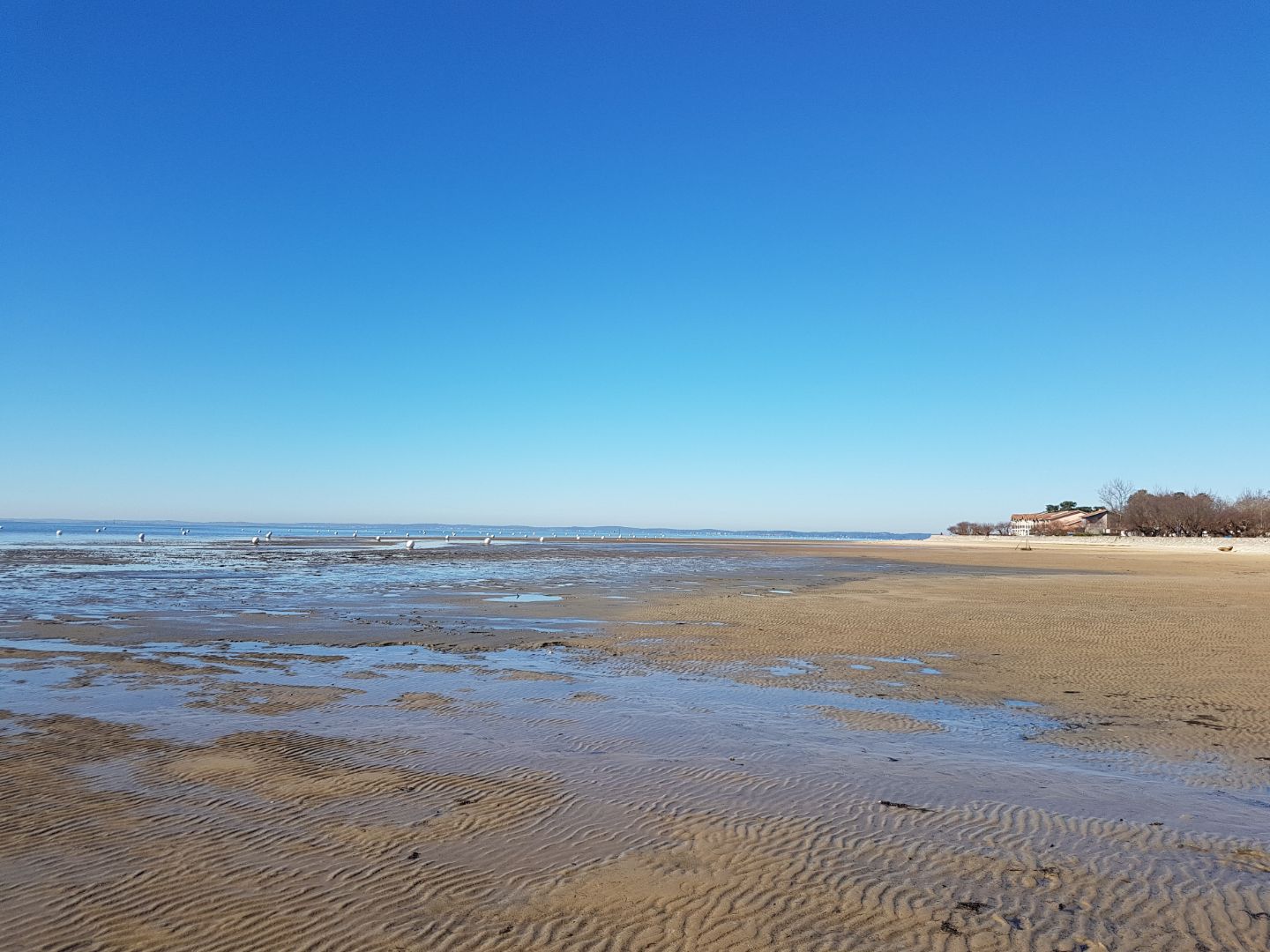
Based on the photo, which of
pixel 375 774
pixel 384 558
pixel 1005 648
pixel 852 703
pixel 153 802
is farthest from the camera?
pixel 384 558

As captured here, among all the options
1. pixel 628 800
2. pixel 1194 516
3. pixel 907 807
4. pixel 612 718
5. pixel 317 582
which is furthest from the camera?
pixel 1194 516

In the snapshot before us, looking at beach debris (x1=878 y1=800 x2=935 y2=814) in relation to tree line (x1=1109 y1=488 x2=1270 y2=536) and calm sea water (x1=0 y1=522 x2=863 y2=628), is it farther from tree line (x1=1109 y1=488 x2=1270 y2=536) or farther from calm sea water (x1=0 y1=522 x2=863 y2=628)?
tree line (x1=1109 y1=488 x2=1270 y2=536)

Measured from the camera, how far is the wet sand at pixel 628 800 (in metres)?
4.38

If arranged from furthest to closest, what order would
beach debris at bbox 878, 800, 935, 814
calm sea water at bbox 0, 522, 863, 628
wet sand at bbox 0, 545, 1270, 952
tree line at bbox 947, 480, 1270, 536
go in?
tree line at bbox 947, 480, 1270, 536
calm sea water at bbox 0, 522, 863, 628
beach debris at bbox 878, 800, 935, 814
wet sand at bbox 0, 545, 1270, 952

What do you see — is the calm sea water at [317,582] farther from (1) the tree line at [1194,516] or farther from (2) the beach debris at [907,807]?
(1) the tree line at [1194,516]

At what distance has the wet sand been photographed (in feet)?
14.4

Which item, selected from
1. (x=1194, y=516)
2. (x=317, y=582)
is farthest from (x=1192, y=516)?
(x=317, y=582)

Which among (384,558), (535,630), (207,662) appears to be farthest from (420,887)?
(384,558)

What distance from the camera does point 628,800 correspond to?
249 inches

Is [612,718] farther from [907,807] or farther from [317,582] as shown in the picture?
[317,582]

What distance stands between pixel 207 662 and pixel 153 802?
6656mm

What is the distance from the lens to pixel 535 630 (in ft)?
53.7

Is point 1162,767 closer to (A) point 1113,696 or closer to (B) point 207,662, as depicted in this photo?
(A) point 1113,696

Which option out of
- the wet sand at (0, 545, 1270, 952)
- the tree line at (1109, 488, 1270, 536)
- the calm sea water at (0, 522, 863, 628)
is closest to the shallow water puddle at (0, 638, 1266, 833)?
the wet sand at (0, 545, 1270, 952)
